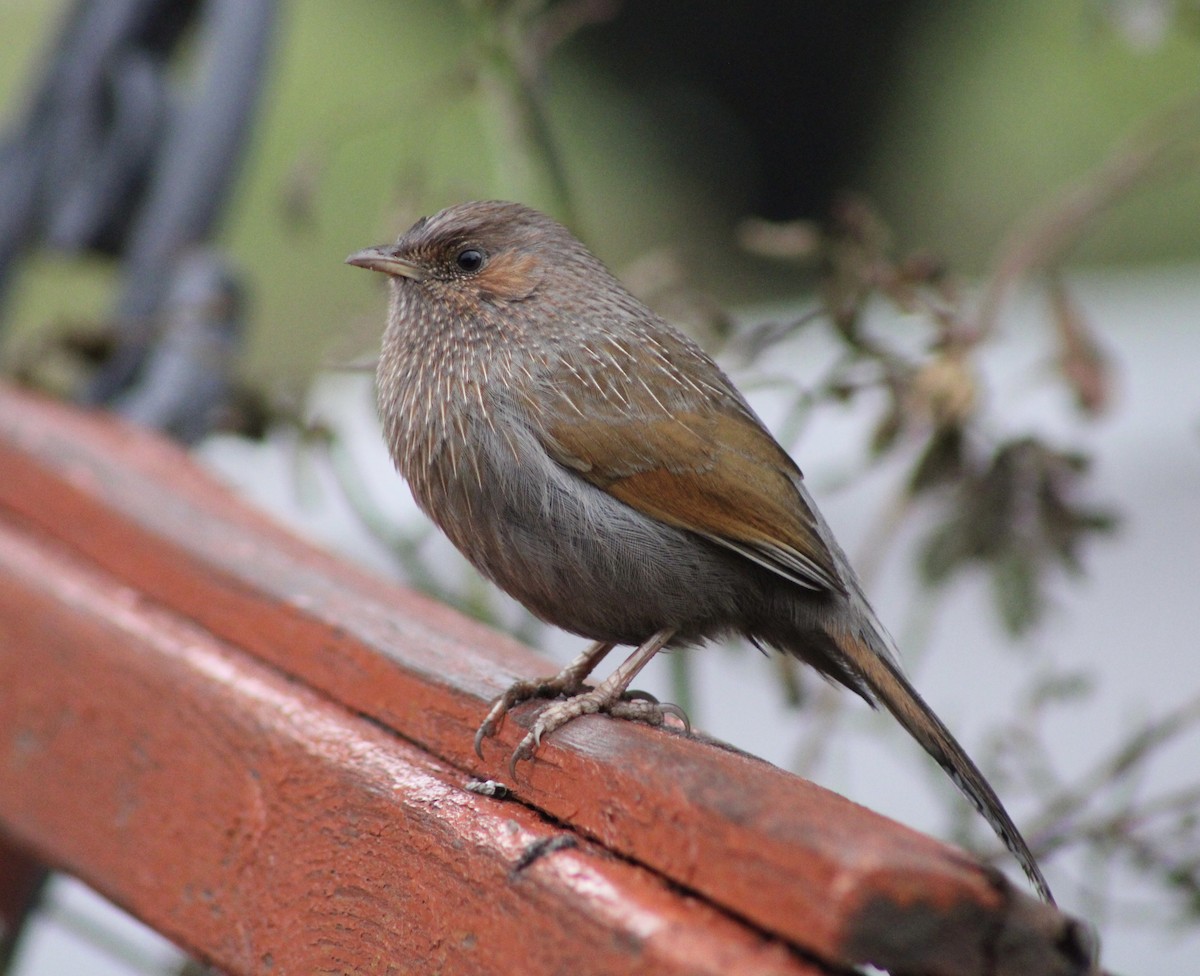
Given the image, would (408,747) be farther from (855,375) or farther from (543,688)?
(855,375)

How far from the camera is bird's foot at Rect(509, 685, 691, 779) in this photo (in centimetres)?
181

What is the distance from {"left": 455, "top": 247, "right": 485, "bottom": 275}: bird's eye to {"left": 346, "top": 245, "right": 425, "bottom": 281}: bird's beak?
69 mm

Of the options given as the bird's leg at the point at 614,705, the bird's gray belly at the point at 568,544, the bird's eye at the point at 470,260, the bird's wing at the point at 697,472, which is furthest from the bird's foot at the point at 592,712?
the bird's eye at the point at 470,260

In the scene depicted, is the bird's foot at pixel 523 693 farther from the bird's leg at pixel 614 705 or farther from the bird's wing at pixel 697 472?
the bird's wing at pixel 697 472

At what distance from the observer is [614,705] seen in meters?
2.09

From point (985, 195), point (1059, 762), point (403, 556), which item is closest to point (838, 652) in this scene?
point (403, 556)

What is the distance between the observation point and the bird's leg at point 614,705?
5.98 feet

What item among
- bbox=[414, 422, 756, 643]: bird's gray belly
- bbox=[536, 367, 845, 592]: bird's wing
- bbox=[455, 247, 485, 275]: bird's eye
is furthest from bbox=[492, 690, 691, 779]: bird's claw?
bbox=[455, 247, 485, 275]: bird's eye

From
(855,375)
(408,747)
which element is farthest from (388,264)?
(408,747)

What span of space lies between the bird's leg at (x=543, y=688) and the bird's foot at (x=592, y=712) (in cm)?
3

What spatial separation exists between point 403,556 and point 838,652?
1067 millimetres

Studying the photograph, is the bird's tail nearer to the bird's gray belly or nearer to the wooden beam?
the bird's gray belly

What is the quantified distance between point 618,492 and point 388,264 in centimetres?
68

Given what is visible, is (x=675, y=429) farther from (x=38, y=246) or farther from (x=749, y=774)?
(x=38, y=246)
